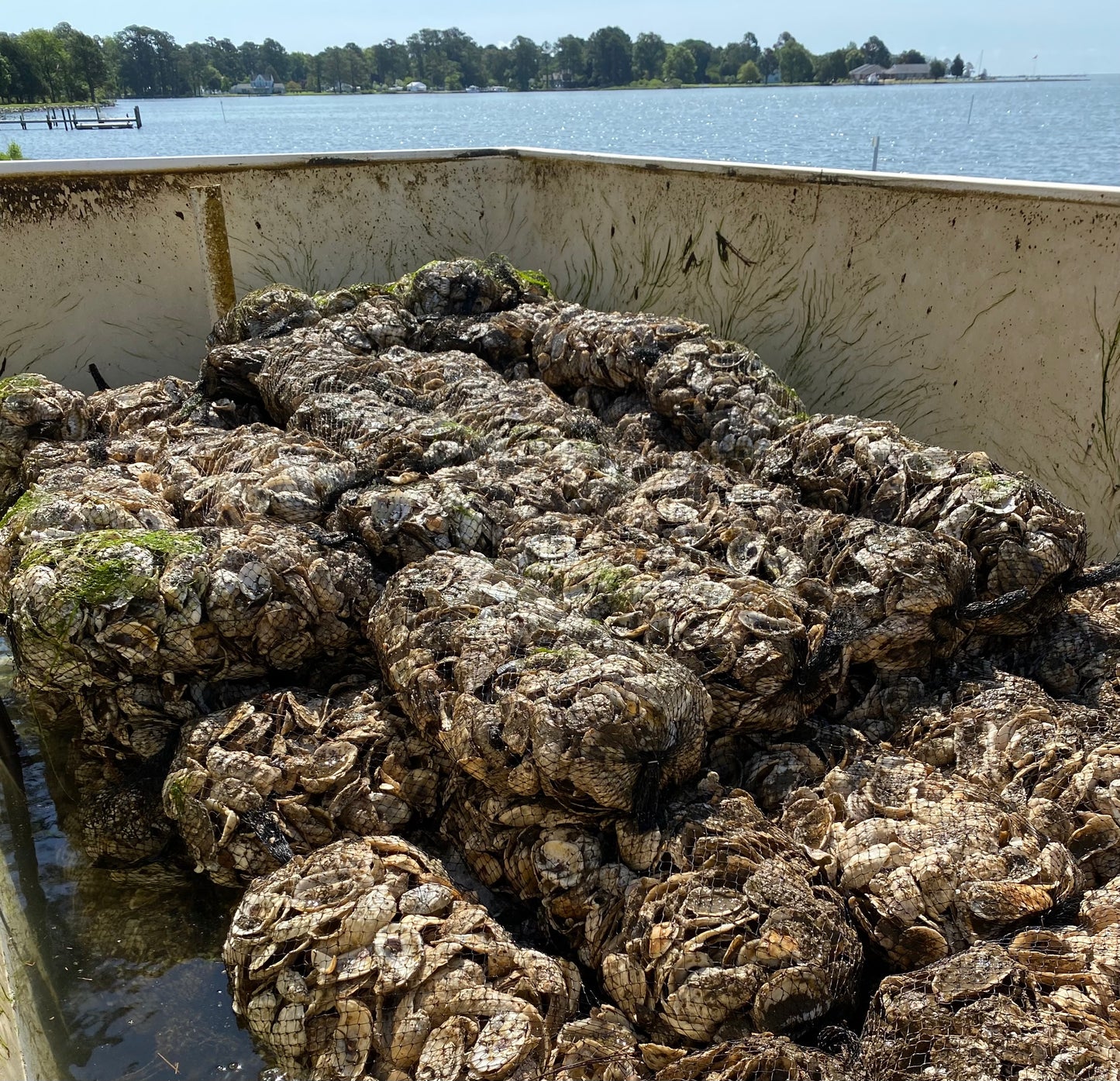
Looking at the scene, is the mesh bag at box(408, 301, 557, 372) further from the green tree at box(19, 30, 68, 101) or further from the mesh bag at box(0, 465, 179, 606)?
the green tree at box(19, 30, 68, 101)

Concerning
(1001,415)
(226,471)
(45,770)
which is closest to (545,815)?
(226,471)

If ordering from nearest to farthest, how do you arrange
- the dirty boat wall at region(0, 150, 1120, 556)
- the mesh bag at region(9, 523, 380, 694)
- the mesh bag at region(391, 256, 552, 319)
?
the mesh bag at region(9, 523, 380, 694)
the dirty boat wall at region(0, 150, 1120, 556)
the mesh bag at region(391, 256, 552, 319)

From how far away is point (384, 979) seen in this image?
1793 millimetres

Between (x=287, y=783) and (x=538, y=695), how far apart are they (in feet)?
2.47

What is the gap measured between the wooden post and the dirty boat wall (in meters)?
0.05

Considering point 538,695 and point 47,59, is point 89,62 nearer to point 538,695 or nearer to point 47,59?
point 47,59

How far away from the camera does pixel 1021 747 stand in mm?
2318

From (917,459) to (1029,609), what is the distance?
1.94ft

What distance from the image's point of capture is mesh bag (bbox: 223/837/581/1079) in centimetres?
174

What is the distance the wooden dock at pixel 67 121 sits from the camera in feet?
161

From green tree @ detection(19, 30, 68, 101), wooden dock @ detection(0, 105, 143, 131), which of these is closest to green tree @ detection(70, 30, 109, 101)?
green tree @ detection(19, 30, 68, 101)

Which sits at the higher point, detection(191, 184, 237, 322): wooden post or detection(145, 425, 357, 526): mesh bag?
detection(191, 184, 237, 322): wooden post

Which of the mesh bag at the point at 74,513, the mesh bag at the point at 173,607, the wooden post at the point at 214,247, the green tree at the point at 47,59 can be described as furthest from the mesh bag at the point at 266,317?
the green tree at the point at 47,59

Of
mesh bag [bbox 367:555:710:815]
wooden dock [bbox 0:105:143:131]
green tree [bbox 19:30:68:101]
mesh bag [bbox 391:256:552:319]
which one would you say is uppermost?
green tree [bbox 19:30:68:101]
